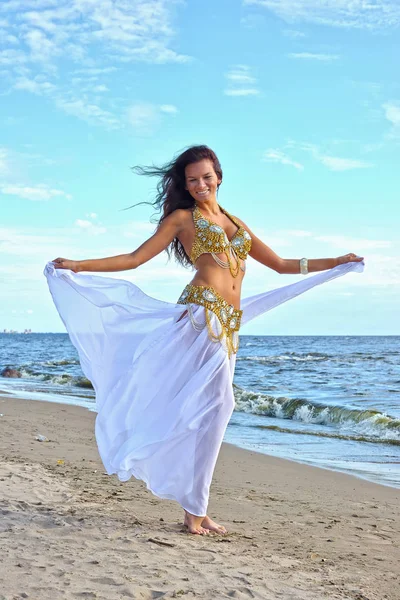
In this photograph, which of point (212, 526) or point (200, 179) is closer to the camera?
point (212, 526)

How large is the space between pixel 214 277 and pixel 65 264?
95 cm

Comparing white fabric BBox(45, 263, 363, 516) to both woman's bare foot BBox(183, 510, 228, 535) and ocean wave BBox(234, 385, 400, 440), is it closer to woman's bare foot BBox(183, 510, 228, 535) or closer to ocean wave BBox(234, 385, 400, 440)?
woman's bare foot BBox(183, 510, 228, 535)

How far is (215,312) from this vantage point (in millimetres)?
4410

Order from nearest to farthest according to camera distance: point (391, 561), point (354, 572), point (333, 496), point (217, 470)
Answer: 1. point (354, 572)
2. point (391, 561)
3. point (333, 496)
4. point (217, 470)

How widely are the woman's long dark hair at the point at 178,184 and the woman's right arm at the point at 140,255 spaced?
0.10 meters

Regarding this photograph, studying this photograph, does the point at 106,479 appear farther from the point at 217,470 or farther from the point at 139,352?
the point at 139,352

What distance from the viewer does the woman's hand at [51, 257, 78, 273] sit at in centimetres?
444

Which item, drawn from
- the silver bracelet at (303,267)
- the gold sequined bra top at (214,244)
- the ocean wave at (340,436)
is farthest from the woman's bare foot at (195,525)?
the ocean wave at (340,436)

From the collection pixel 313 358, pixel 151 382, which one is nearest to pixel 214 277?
pixel 151 382

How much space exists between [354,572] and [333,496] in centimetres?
220

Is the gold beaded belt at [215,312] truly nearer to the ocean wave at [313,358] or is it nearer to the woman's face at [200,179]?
the woman's face at [200,179]

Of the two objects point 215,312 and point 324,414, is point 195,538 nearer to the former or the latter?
point 215,312

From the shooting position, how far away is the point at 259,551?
12.9ft

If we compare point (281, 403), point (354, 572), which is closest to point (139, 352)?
point (354, 572)
